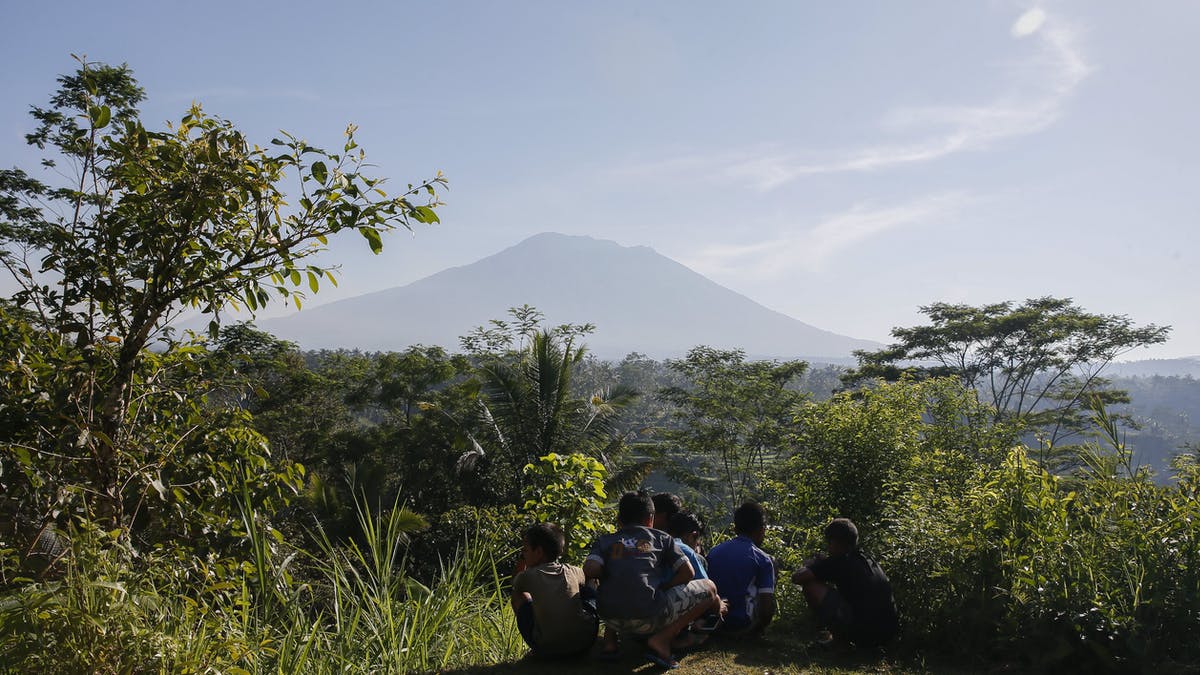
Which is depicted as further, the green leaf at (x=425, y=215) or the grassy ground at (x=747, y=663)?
the grassy ground at (x=747, y=663)

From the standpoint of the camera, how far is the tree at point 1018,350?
26047 millimetres

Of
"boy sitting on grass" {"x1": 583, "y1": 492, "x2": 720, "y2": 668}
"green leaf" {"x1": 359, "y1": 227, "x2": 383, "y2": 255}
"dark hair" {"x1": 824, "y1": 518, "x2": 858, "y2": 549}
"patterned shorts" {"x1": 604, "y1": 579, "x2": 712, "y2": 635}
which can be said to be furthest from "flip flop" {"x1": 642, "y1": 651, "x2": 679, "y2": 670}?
"green leaf" {"x1": 359, "y1": 227, "x2": 383, "y2": 255}

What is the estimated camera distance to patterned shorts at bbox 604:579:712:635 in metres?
4.09

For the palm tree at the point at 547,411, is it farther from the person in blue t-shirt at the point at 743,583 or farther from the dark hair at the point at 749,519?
the person in blue t-shirt at the point at 743,583

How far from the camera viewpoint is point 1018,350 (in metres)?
27.3

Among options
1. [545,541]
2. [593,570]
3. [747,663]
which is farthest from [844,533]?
[545,541]

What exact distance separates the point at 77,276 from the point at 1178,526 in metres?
5.89

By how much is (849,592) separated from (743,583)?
2.32 feet

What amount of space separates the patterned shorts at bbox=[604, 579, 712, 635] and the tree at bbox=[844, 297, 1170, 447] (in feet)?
76.7

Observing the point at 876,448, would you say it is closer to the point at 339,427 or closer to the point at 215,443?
the point at 215,443

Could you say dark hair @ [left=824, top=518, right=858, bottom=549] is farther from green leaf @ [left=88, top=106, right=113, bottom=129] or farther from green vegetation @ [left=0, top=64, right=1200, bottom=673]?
green leaf @ [left=88, top=106, right=113, bottom=129]

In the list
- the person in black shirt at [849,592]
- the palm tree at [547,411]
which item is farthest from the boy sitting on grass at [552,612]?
the palm tree at [547,411]

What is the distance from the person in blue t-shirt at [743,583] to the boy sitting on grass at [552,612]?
1.17 metres

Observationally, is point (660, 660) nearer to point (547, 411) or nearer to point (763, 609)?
point (763, 609)
